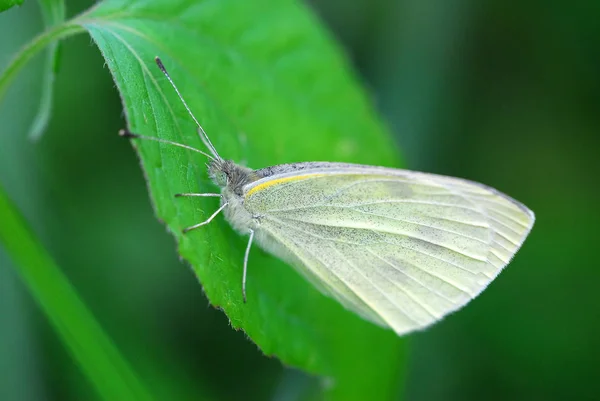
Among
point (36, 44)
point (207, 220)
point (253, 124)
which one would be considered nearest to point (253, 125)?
point (253, 124)

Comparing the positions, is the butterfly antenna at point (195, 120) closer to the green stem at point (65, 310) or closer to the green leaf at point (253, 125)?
the green leaf at point (253, 125)

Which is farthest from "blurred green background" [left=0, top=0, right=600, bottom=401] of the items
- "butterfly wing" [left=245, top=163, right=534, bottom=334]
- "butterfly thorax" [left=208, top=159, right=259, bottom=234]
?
"butterfly thorax" [left=208, top=159, right=259, bottom=234]

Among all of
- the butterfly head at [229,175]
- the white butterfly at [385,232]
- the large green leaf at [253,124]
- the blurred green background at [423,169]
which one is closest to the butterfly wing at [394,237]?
the white butterfly at [385,232]

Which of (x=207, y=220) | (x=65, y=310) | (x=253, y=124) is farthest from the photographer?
(x=253, y=124)

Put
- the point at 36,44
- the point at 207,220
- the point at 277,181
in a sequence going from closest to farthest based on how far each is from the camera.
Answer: the point at 36,44 → the point at 207,220 → the point at 277,181

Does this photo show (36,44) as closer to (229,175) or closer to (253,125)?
(229,175)

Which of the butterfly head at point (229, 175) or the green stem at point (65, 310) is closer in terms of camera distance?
the green stem at point (65, 310)
